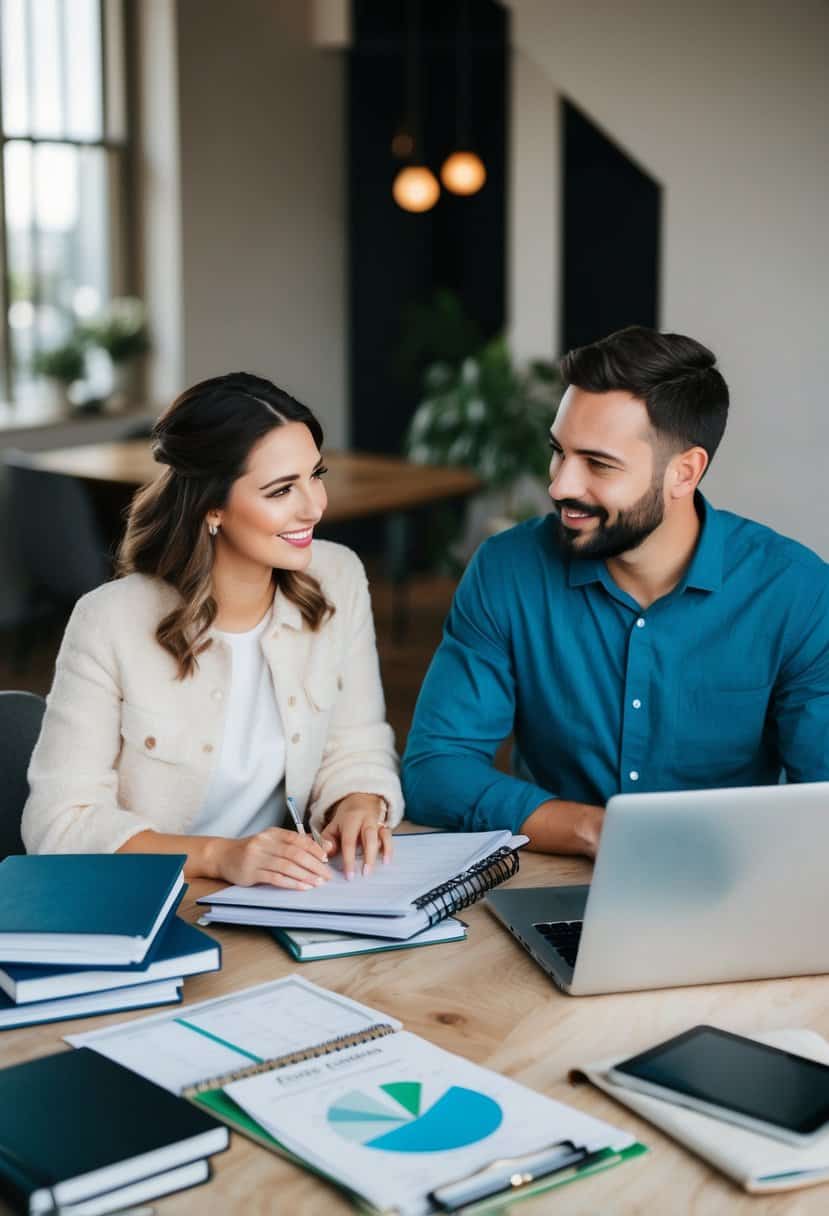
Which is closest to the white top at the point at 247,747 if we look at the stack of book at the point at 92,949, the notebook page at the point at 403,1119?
the stack of book at the point at 92,949

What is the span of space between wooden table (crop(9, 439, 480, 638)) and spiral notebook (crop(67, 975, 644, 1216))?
150 inches

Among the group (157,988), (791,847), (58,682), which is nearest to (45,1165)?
(157,988)

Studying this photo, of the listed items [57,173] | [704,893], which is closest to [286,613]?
[704,893]

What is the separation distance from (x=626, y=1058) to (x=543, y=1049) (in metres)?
0.09

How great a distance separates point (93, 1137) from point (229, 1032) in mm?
251

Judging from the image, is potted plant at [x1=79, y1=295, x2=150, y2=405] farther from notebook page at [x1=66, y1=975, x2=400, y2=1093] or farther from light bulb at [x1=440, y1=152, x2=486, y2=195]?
notebook page at [x1=66, y1=975, x2=400, y2=1093]

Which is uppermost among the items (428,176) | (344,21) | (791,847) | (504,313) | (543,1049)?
(344,21)

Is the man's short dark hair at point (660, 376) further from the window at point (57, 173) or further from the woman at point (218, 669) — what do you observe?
the window at point (57, 173)

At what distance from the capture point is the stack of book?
142cm

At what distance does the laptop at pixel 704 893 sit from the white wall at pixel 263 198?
6106 millimetres

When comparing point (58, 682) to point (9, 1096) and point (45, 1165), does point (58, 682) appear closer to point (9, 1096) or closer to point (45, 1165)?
point (9, 1096)

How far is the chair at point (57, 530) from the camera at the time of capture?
17.8 feet

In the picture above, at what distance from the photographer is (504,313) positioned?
25.4 ft

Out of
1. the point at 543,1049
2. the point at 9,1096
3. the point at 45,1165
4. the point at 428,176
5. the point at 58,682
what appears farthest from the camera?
the point at 428,176
